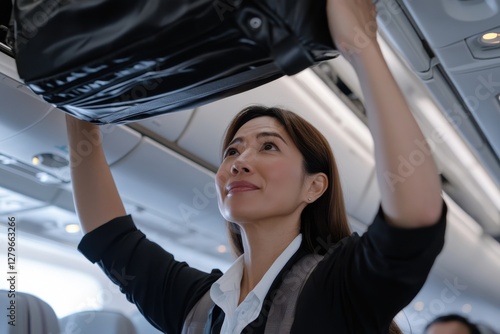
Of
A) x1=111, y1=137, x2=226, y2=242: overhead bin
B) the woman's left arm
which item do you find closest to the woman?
the woman's left arm

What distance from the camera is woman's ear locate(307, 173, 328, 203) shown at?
200cm

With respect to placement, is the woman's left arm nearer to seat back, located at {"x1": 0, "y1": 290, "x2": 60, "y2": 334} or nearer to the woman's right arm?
the woman's right arm

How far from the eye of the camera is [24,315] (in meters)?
2.79

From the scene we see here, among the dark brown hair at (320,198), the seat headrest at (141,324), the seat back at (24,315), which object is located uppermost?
the dark brown hair at (320,198)

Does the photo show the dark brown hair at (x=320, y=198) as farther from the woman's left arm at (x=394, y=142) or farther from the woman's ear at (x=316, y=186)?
the woman's left arm at (x=394, y=142)

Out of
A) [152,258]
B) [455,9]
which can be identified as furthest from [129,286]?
[455,9]

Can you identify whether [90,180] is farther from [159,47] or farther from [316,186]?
[159,47]

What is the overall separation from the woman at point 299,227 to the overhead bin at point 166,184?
24.6 inches

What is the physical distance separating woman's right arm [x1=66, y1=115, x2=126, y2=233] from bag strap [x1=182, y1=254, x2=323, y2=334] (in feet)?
1.78

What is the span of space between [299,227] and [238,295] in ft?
1.06

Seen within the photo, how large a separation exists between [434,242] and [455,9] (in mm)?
1294

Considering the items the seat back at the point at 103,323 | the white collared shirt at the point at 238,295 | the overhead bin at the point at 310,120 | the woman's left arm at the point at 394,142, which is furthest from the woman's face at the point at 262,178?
the seat back at the point at 103,323

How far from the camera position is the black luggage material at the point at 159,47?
3.63 feet

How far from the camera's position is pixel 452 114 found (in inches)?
128
